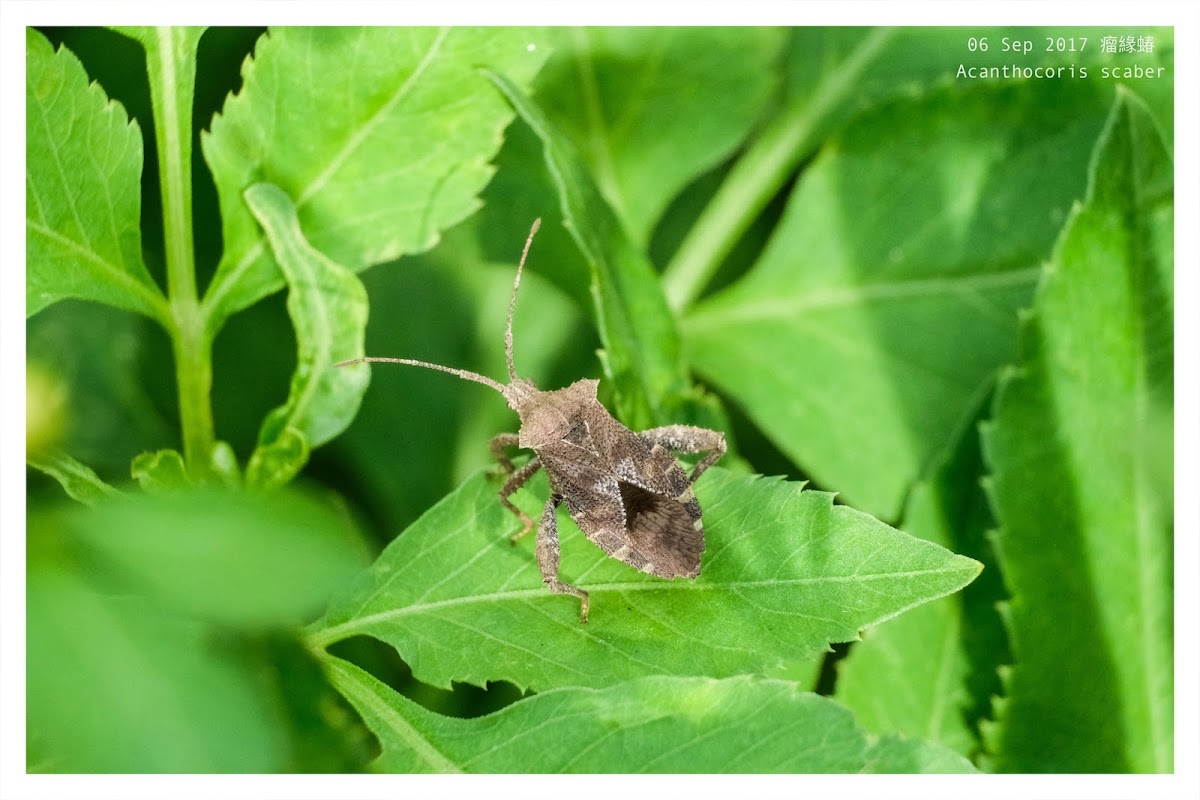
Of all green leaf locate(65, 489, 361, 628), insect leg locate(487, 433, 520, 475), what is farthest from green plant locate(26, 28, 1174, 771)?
insect leg locate(487, 433, 520, 475)

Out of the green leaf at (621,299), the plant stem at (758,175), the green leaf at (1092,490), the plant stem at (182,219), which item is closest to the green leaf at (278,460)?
the plant stem at (182,219)

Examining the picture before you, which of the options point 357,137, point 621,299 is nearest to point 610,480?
point 621,299

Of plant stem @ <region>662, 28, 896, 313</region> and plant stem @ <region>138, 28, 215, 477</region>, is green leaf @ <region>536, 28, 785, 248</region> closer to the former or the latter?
plant stem @ <region>662, 28, 896, 313</region>

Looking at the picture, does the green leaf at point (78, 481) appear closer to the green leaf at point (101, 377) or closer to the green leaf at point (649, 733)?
the green leaf at point (101, 377)

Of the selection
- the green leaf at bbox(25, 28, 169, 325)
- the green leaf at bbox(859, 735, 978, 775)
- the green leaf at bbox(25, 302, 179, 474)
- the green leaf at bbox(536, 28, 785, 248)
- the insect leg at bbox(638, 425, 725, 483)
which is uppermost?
the green leaf at bbox(536, 28, 785, 248)
